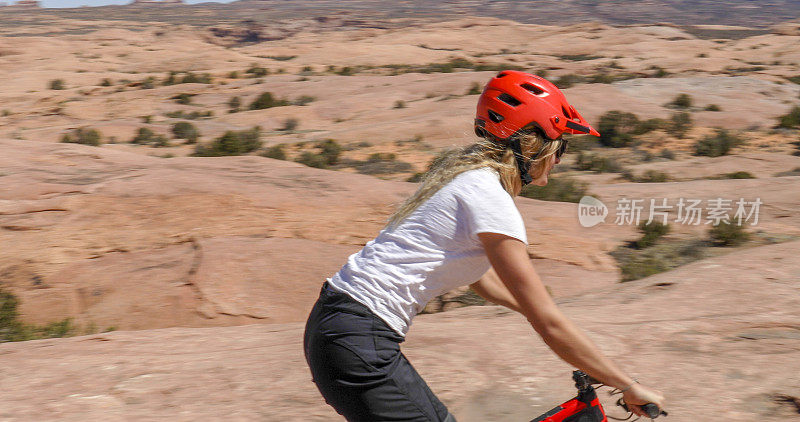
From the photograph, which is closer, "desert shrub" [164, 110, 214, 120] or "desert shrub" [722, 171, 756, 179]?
"desert shrub" [722, 171, 756, 179]

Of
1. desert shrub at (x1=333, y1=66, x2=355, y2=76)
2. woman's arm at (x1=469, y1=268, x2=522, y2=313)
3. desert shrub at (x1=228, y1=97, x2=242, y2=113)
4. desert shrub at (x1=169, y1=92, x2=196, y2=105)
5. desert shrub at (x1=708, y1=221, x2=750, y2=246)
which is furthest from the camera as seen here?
desert shrub at (x1=333, y1=66, x2=355, y2=76)

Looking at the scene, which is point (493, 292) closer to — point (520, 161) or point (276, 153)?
point (520, 161)

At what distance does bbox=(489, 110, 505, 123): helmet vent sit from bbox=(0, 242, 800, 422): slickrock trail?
1.68m

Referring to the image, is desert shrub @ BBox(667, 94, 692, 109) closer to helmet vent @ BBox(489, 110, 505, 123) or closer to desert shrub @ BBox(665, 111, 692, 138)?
desert shrub @ BBox(665, 111, 692, 138)

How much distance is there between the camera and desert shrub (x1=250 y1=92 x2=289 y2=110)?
81.2ft

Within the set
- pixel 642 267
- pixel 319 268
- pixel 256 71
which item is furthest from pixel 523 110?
pixel 256 71

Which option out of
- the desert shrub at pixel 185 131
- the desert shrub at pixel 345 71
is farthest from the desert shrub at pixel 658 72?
the desert shrub at pixel 185 131

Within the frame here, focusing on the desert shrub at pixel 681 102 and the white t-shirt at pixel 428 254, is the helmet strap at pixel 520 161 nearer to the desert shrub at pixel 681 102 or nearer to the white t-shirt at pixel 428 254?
the white t-shirt at pixel 428 254

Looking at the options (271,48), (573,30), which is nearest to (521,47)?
(573,30)

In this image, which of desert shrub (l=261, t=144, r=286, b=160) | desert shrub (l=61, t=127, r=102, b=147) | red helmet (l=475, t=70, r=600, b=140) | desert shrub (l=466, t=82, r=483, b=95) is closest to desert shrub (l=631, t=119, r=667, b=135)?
desert shrub (l=466, t=82, r=483, b=95)

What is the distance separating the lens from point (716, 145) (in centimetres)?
1739

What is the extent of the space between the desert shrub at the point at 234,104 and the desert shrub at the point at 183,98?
166cm

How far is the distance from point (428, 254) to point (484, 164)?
31 cm

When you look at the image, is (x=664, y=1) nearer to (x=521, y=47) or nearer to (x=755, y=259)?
(x=521, y=47)
